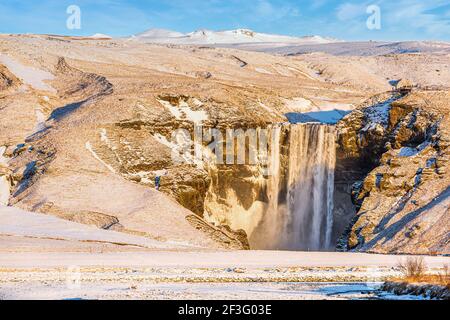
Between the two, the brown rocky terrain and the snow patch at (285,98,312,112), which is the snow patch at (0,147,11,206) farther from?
the snow patch at (285,98,312,112)

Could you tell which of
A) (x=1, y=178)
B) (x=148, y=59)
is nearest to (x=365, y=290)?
(x=1, y=178)

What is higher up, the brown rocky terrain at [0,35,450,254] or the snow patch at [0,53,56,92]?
the snow patch at [0,53,56,92]

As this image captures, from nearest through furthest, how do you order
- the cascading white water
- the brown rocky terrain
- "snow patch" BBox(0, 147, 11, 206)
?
the brown rocky terrain → "snow patch" BBox(0, 147, 11, 206) → the cascading white water

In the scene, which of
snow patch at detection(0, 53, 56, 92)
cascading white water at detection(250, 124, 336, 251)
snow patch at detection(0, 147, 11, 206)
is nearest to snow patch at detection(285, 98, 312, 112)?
cascading white water at detection(250, 124, 336, 251)

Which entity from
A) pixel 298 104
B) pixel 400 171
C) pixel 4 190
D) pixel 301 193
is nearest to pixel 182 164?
pixel 301 193

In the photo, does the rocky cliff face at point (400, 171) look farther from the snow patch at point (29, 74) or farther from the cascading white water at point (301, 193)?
the snow patch at point (29, 74)

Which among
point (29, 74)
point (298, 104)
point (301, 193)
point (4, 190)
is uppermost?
point (29, 74)

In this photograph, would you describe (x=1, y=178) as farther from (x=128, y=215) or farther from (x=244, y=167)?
(x=244, y=167)

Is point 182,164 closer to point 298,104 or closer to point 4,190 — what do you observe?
point 4,190
